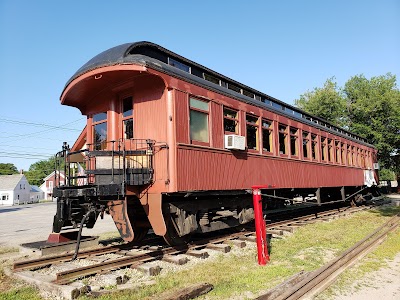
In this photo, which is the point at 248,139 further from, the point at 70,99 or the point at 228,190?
the point at 70,99

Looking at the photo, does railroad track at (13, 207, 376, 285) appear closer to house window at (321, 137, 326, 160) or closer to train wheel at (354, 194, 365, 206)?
house window at (321, 137, 326, 160)

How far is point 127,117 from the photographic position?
7516 mm

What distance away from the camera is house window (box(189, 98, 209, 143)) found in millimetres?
6900

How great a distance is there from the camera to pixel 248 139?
336 inches

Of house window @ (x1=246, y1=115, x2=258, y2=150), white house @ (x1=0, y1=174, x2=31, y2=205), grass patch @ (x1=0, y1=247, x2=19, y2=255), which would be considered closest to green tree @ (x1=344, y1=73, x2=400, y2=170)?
house window @ (x1=246, y1=115, x2=258, y2=150)

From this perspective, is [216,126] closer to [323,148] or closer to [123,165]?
[123,165]

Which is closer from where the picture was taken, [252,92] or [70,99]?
[70,99]

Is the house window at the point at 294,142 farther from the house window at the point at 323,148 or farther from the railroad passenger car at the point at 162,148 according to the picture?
the house window at the point at 323,148

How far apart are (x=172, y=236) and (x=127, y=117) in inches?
113

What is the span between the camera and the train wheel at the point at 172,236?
6.52m

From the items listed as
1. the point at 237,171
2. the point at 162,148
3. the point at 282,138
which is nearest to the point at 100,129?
the point at 162,148

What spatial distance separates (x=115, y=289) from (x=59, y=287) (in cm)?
73

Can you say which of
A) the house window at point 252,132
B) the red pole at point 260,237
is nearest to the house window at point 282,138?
the house window at point 252,132

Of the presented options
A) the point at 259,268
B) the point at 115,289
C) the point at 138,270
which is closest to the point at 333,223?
the point at 259,268
